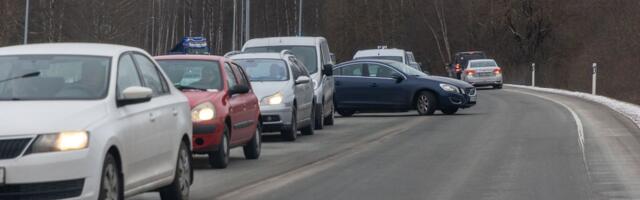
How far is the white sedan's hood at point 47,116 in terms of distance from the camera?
8.84 meters

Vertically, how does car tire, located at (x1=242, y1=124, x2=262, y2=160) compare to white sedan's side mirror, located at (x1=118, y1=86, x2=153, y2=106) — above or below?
below

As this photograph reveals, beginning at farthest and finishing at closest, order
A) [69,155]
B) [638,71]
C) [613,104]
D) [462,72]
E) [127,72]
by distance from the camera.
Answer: [462,72]
[638,71]
[613,104]
[127,72]
[69,155]

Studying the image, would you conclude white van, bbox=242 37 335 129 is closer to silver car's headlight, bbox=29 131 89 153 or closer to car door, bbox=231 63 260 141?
car door, bbox=231 63 260 141

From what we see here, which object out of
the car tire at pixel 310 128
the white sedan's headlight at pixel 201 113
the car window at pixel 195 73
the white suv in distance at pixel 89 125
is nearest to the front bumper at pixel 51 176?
the white suv in distance at pixel 89 125

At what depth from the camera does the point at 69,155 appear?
8.81 metres

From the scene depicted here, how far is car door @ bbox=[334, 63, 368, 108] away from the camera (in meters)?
31.0

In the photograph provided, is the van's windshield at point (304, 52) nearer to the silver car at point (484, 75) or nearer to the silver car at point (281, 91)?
the silver car at point (281, 91)


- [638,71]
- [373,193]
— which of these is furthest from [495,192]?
[638,71]

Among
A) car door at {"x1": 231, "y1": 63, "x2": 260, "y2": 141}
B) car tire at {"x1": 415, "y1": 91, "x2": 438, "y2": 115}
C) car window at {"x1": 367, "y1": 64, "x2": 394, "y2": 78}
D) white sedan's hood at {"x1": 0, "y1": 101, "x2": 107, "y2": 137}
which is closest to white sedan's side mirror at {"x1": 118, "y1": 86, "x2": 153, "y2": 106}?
white sedan's hood at {"x1": 0, "y1": 101, "x2": 107, "y2": 137}

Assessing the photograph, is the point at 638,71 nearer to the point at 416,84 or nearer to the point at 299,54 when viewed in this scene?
the point at 416,84

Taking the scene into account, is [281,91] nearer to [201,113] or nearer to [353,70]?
[201,113]

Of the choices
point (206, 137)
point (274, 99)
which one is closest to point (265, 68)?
point (274, 99)

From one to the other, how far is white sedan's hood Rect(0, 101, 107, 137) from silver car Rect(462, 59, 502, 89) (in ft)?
159

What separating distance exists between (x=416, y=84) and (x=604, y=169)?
15.5 m
